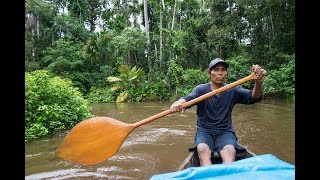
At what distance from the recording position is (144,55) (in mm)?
23125

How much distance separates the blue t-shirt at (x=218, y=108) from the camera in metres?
3.38

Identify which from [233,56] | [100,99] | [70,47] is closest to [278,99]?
[233,56]

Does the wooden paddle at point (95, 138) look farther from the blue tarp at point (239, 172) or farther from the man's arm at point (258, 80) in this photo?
the blue tarp at point (239, 172)

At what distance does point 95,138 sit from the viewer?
324cm

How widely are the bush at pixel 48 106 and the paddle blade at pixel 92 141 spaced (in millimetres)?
3278

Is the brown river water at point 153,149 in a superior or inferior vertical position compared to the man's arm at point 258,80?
inferior

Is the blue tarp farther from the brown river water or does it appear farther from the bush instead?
the bush

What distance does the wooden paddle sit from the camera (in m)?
3.11

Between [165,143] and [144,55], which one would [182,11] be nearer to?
[144,55]

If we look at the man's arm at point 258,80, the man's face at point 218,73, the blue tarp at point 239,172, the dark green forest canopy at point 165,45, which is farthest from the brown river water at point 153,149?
the dark green forest canopy at point 165,45

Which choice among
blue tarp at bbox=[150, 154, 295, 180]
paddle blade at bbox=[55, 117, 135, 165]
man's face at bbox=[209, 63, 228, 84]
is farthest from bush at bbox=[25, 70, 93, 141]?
blue tarp at bbox=[150, 154, 295, 180]

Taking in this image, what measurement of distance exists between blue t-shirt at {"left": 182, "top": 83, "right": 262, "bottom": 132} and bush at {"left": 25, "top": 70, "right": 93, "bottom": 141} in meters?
3.86

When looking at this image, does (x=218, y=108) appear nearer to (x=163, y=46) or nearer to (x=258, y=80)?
(x=258, y=80)

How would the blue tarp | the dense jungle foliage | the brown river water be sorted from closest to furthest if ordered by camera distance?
the blue tarp < the brown river water < the dense jungle foliage
